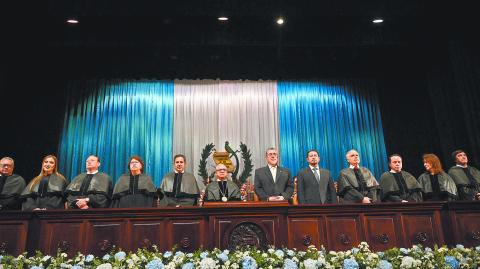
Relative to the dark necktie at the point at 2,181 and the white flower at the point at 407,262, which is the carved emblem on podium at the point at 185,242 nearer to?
the white flower at the point at 407,262

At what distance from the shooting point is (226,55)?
31.0 ft

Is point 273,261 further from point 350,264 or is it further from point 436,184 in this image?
point 436,184

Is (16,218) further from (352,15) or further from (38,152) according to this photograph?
(352,15)

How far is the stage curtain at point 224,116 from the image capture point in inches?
396

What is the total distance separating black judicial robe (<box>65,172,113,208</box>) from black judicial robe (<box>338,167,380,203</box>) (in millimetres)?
3151

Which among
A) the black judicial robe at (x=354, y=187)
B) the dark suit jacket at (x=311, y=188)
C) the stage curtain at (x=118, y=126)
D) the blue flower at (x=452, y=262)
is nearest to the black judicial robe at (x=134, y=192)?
the dark suit jacket at (x=311, y=188)

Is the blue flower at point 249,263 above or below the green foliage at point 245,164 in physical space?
A: below

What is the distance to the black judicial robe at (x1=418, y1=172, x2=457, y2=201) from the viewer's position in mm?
5520

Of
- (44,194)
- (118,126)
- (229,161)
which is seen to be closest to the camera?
(44,194)

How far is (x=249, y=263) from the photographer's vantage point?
3113 mm


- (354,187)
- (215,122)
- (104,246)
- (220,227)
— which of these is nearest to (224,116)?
(215,122)

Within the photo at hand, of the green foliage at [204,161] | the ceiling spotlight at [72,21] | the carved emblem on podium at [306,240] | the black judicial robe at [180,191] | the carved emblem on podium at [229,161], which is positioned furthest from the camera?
the green foliage at [204,161]

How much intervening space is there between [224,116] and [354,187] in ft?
17.6

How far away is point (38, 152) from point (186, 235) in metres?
6.43
